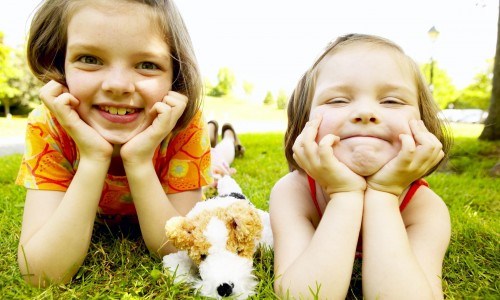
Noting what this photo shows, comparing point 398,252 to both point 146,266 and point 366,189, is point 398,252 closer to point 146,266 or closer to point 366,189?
point 366,189

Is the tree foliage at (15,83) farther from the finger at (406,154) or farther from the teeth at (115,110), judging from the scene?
the finger at (406,154)

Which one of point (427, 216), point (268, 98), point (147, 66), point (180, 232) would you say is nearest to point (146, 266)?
point (180, 232)

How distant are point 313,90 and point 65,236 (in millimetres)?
1358

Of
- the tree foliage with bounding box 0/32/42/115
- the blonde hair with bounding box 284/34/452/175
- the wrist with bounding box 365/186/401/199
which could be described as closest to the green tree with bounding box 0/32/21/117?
the tree foliage with bounding box 0/32/42/115

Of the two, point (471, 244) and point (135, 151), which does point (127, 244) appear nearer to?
point (135, 151)

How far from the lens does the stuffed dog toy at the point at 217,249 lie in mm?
1517

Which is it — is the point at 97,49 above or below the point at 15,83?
above

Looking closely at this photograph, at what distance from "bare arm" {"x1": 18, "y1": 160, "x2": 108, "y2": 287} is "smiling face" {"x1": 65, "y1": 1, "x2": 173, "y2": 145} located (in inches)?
10.1

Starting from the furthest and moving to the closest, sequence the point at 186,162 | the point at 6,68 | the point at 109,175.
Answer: the point at 6,68, the point at 186,162, the point at 109,175

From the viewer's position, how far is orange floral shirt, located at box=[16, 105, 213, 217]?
1.98 meters

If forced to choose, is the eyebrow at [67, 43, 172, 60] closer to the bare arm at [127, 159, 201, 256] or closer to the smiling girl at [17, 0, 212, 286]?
the smiling girl at [17, 0, 212, 286]

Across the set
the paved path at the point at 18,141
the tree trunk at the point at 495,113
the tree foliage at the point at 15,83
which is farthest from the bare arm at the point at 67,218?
the tree foliage at the point at 15,83

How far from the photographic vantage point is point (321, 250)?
1.43 metres

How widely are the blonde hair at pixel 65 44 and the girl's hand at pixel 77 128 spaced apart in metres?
0.27
